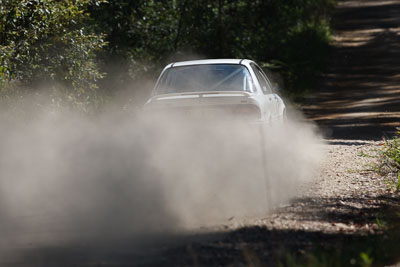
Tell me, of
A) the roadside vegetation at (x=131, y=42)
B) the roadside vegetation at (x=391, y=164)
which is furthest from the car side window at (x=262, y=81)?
the roadside vegetation at (x=131, y=42)

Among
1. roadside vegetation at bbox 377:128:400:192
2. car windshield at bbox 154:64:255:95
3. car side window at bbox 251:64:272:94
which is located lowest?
roadside vegetation at bbox 377:128:400:192

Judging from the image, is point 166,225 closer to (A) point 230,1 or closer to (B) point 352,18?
(A) point 230,1

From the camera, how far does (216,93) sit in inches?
359

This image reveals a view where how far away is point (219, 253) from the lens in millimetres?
5375

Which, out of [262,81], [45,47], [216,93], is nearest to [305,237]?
[216,93]

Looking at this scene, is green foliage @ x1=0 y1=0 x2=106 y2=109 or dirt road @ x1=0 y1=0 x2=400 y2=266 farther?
green foliage @ x1=0 y1=0 x2=106 y2=109

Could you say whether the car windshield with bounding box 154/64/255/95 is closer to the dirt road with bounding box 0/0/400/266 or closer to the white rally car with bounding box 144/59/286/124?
the white rally car with bounding box 144/59/286/124

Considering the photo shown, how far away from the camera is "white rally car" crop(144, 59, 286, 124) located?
8.95 meters

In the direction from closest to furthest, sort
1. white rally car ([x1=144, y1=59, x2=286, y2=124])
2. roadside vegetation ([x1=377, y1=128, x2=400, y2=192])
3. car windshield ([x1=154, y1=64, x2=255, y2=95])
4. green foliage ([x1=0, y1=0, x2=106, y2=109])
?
white rally car ([x1=144, y1=59, x2=286, y2=124]) → roadside vegetation ([x1=377, y1=128, x2=400, y2=192]) → car windshield ([x1=154, y1=64, x2=255, y2=95]) → green foliage ([x1=0, y1=0, x2=106, y2=109])

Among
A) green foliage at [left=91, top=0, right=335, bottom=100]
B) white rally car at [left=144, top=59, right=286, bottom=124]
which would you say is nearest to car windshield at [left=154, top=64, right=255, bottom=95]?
white rally car at [left=144, top=59, right=286, bottom=124]

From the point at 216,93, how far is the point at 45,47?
528cm

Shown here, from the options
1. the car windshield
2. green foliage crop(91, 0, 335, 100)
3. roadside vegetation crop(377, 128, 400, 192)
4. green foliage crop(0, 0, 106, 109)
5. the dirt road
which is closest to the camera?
the dirt road

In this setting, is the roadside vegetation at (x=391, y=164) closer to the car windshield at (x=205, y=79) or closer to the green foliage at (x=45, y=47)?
the car windshield at (x=205, y=79)

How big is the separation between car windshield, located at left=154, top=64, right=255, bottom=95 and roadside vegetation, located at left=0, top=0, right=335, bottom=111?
290 cm
